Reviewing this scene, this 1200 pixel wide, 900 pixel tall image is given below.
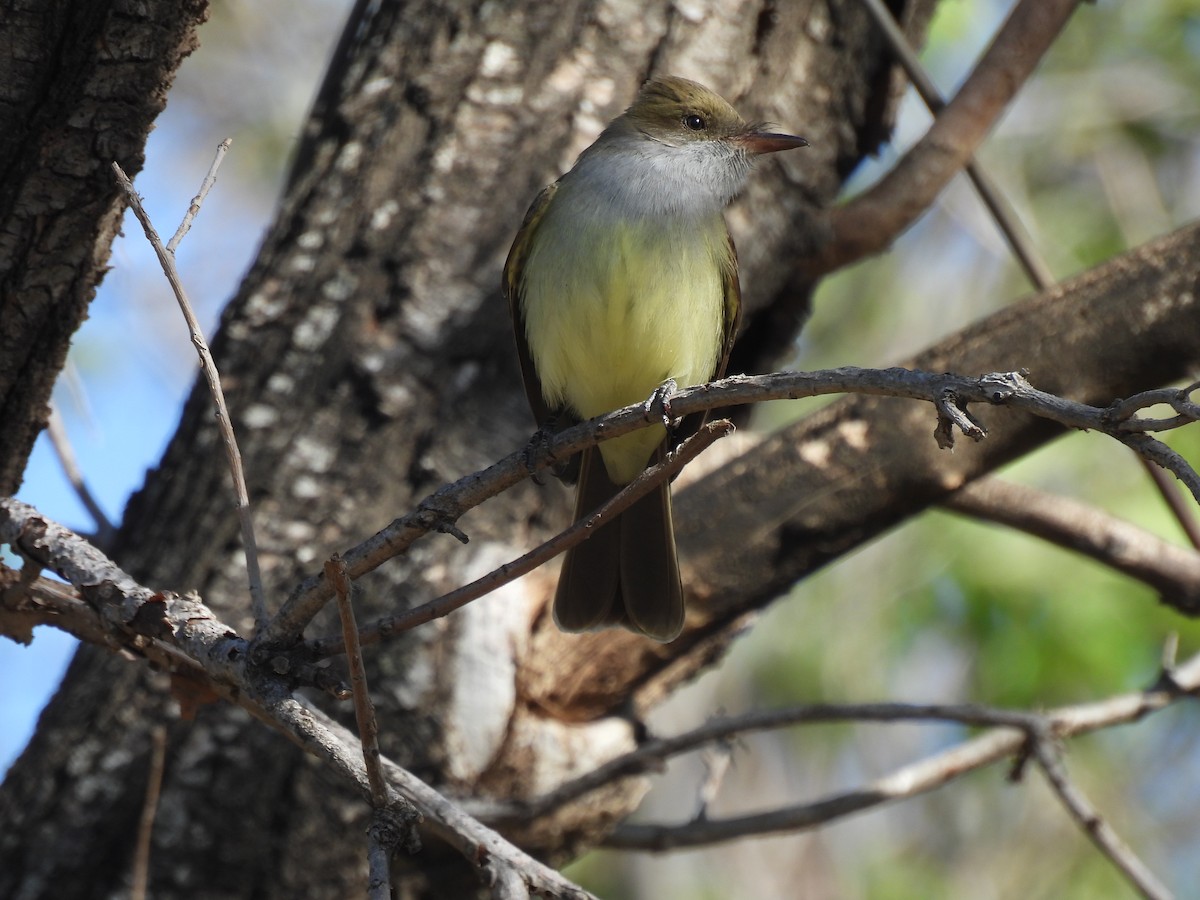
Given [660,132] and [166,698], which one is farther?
[660,132]

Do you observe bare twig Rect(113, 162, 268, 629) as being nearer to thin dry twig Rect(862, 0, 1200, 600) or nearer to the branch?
the branch

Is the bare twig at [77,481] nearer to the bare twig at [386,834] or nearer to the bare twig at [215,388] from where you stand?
the bare twig at [215,388]

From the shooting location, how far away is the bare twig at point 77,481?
331cm

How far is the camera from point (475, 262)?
3688mm

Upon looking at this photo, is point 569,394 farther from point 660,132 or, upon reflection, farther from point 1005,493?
point 1005,493

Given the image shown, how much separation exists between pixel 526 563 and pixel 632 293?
1.53m

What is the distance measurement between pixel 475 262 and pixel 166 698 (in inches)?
55.5

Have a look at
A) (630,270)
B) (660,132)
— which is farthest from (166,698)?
(660,132)

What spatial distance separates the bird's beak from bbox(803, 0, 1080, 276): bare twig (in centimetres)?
34

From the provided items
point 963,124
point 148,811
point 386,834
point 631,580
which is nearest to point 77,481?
point 148,811

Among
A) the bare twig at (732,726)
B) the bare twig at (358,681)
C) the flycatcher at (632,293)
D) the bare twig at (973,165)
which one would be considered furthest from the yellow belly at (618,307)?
the bare twig at (358,681)

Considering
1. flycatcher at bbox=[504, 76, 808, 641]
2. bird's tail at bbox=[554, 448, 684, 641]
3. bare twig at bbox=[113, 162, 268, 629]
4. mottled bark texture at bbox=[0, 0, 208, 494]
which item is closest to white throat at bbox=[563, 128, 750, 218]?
flycatcher at bbox=[504, 76, 808, 641]

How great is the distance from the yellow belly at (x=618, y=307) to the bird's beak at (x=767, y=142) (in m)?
0.29

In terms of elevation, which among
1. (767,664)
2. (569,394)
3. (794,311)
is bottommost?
(569,394)
